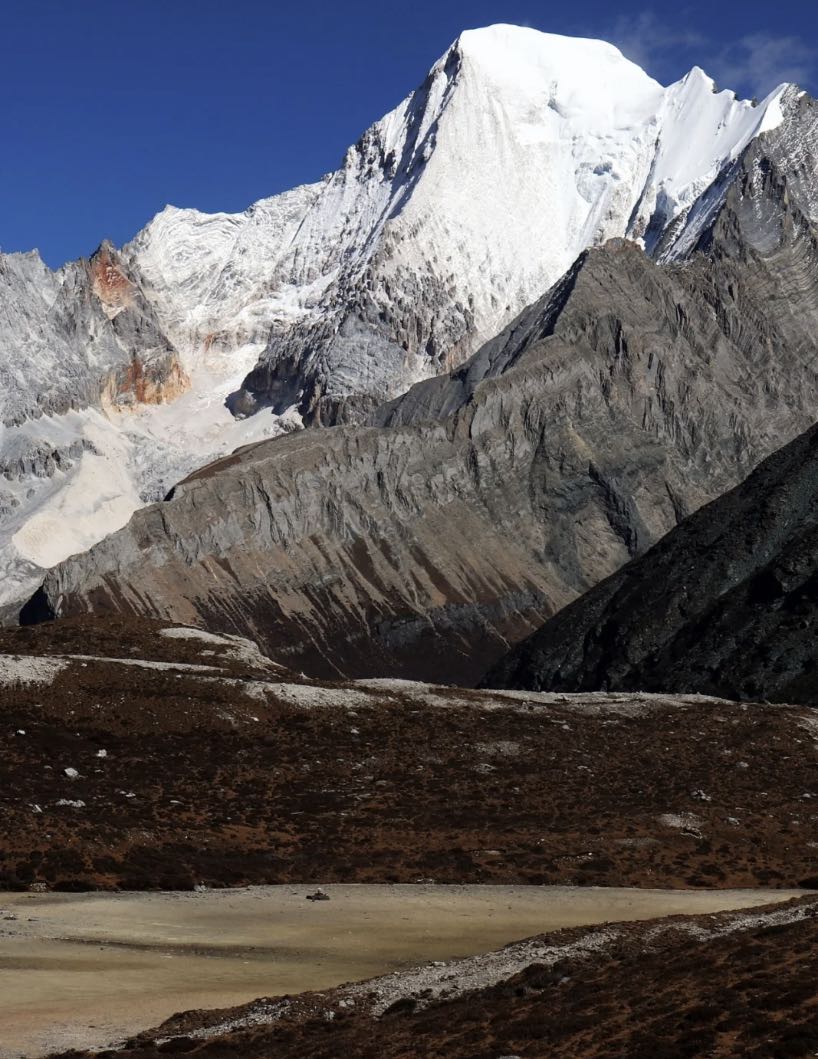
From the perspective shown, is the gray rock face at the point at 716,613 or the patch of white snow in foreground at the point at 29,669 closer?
the patch of white snow in foreground at the point at 29,669

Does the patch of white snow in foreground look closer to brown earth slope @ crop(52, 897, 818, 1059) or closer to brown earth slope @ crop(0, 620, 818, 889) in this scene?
brown earth slope @ crop(0, 620, 818, 889)

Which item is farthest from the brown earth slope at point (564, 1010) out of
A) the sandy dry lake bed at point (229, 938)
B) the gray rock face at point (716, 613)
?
the gray rock face at point (716, 613)

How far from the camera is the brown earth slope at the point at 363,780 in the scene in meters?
A: 50.1

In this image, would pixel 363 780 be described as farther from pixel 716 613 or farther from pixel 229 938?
pixel 716 613

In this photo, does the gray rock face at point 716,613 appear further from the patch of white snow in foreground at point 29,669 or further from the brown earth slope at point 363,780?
the patch of white snow in foreground at point 29,669

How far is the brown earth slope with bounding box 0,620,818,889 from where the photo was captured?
5012 centimetres

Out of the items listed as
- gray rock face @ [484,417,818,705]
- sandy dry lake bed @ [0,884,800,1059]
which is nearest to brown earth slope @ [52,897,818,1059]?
sandy dry lake bed @ [0,884,800,1059]

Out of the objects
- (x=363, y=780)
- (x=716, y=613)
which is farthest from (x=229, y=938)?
(x=716, y=613)

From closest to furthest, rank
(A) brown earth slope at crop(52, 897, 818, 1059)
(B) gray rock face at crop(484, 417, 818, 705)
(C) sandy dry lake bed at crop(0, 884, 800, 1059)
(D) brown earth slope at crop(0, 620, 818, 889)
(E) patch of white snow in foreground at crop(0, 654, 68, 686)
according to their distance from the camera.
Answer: (A) brown earth slope at crop(52, 897, 818, 1059) → (C) sandy dry lake bed at crop(0, 884, 800, 1059) → (D) brown earth slope at crop(0, 620, 818, 889) → (E) patch of white snow in foreground at crop(0, 654, 68, 686) → (B) gray rock face at crop(484, 417, 818, 705)

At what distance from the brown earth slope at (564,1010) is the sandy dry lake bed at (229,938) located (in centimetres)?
181

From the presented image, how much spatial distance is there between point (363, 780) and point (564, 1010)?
3343 centimetres

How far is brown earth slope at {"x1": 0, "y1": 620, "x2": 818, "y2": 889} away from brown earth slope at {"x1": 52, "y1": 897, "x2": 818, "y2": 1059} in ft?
51.6

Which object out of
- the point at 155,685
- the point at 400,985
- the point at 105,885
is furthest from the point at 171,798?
the point at 400,985

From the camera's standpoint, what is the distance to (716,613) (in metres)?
137
